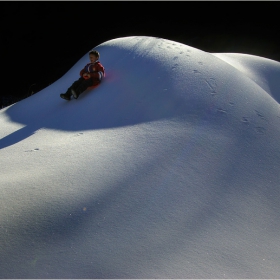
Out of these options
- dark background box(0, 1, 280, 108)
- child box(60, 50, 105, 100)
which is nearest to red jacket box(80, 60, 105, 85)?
child box(60, 50, 105, 100)

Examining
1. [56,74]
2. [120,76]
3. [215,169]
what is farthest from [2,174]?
[56,74]

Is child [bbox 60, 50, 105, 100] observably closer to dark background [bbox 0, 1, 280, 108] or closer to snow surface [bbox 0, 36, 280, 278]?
snow surface [bbox 0, 36, 280, 278]

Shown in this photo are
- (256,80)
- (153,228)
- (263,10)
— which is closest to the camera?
(153,228)

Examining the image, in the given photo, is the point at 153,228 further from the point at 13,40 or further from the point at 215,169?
the point at 13,40

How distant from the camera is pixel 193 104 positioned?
3762 mm

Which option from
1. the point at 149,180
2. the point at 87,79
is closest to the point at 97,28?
the point at 87,79

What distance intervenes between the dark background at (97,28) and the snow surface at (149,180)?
879 centimetres

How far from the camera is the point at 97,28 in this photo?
1345 cm

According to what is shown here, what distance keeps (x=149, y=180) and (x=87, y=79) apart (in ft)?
7.72

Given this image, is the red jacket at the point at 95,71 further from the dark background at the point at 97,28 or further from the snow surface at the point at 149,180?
the dark background at the point at 97,28

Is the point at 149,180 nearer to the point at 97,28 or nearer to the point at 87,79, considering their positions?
the point at 87,79

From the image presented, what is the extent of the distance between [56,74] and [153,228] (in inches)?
452

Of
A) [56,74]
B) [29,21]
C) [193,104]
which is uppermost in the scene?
[29,21]

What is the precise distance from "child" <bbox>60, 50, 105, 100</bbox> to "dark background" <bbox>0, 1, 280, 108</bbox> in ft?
27.1
